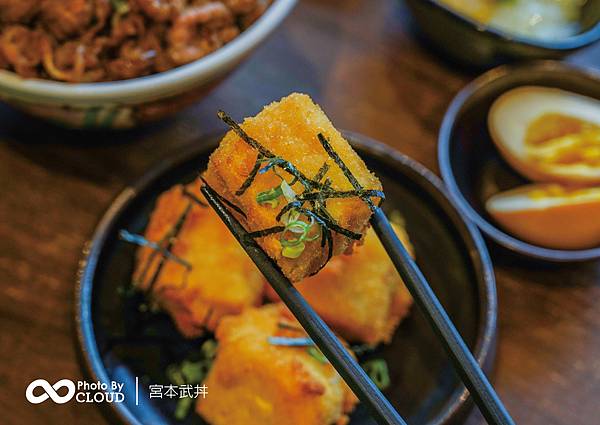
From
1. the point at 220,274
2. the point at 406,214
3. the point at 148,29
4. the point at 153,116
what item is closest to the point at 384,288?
the point at 406,214

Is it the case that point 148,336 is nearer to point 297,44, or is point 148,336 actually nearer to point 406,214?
point 406,214

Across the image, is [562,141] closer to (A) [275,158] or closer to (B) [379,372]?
(B) [379,372]

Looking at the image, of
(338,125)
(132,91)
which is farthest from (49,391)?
(338,125)

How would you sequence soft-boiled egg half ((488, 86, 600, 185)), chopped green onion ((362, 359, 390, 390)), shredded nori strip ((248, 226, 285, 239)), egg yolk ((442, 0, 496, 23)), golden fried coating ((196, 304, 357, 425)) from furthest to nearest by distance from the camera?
egg yolk ((442, 0, 496, 23)), soft-boiled egg half ((488, 86, 600, 185)), chopped green onion ((362, 359, 390, 390)), golden fried coating ((196, 304, 357, 425)), shredded nori strip ((248, 226, 285, 239))

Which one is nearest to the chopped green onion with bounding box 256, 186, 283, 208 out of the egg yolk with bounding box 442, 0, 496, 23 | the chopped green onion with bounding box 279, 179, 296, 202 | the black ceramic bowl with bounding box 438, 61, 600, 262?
the chopped green onion with bounding box 279, 179, 296, 202

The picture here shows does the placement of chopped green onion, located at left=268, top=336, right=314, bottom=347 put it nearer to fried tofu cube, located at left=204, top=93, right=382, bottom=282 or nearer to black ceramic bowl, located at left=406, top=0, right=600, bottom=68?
fried tofu cube, located at left=204, top=93, right=382, bottom=282

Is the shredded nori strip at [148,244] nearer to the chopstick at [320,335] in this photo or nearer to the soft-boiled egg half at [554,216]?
the chopstick at [320,335]
